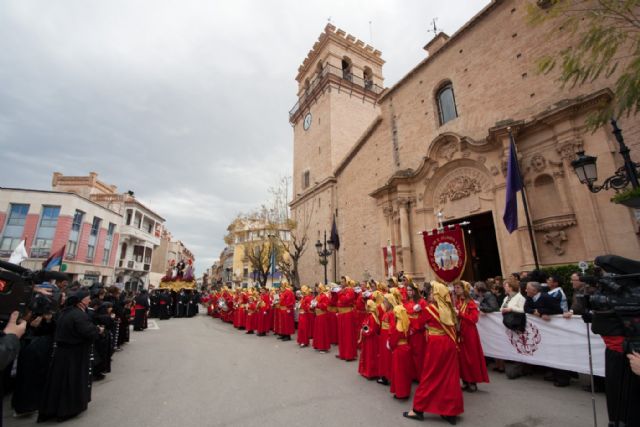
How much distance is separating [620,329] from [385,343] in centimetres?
371

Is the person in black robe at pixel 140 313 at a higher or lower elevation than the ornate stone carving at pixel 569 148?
lower

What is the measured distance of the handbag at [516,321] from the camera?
5645 mm

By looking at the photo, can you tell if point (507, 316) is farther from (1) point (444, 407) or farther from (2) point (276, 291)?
(2) point (276, 291)

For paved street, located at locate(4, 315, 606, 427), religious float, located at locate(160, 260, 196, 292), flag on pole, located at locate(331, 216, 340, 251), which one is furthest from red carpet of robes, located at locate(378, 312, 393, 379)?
religious float, located at locate(160, 260, 196, 292)

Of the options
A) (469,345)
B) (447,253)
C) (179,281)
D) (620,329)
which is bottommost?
(469,345)

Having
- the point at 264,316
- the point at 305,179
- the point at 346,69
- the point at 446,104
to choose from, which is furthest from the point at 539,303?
the point at 346,69

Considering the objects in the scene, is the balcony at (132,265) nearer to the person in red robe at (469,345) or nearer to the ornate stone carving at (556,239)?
the person in red robe at (469,345)

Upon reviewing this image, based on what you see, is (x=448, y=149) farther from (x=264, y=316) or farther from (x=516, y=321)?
(x=264, y=316)

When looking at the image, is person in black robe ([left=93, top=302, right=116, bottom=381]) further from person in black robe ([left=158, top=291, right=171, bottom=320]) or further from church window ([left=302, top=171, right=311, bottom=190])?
church window ([left=302, top=171, right=311, bottom=190])

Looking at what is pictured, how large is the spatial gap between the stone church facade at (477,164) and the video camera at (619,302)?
7671 mm

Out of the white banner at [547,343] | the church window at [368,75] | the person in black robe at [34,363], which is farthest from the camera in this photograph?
the church window at [368,75]

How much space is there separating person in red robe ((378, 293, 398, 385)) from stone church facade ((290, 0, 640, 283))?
22.1 feet

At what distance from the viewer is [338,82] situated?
24859mm

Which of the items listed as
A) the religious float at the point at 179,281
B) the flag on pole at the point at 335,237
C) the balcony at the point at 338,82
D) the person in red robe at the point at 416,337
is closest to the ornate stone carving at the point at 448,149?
the flag on pole at the point at 335,237
